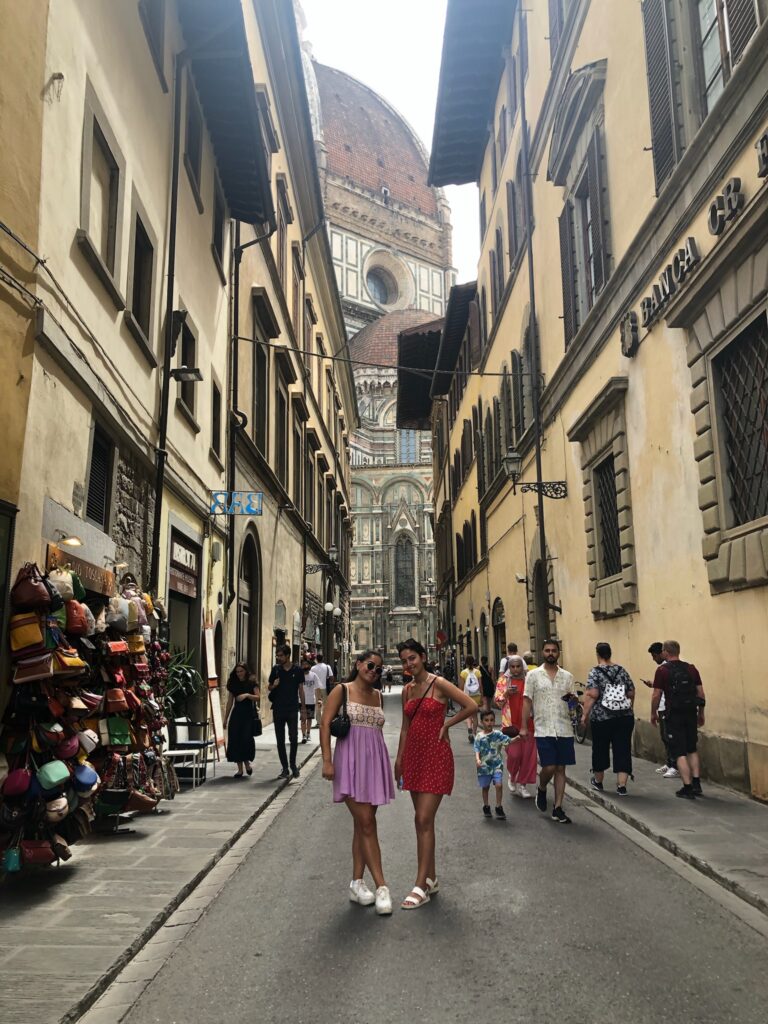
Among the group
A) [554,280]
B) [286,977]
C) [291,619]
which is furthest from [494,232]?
[286,977]

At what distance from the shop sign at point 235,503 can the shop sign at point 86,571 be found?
20.1ft

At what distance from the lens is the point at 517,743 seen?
9.95 meters

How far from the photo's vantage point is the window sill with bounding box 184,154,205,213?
1338cm

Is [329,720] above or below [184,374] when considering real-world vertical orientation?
below

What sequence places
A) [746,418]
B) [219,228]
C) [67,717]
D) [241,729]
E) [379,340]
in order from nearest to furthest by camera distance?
[67,717] < [746,418] < [241,729] < [219,228] < [379,340]

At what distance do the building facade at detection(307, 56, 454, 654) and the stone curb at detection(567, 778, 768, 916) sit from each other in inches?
2385

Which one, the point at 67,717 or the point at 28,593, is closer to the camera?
the point at 28,593

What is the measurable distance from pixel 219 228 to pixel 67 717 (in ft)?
39.0

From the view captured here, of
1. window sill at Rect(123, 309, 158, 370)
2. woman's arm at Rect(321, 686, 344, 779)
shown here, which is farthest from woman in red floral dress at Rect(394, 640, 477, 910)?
window sill at Rect(123, 309, 158, 370)

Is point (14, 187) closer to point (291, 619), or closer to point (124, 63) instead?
point (124, 63)

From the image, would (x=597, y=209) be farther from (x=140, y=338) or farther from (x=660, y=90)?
(x=140, y=338)

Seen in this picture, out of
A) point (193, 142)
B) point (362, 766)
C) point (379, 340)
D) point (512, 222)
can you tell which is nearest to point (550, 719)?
point (362, 766)

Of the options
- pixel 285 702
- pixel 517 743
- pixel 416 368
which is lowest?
pixel 517 743

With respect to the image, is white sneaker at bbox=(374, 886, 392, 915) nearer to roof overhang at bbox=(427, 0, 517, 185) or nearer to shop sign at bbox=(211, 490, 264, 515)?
shop sign at bbox=(211, 490, 264, 515)
